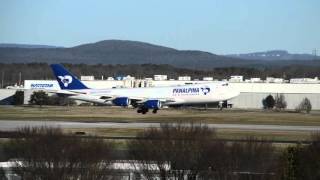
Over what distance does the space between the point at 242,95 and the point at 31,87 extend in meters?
41.2

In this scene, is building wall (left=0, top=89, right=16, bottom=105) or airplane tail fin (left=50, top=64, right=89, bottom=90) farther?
building wall (left=0, top=89, right=16, bottom=105)

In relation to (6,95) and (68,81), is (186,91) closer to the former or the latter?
(68,81)

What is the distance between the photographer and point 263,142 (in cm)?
3231

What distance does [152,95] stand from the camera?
89750 millimetres

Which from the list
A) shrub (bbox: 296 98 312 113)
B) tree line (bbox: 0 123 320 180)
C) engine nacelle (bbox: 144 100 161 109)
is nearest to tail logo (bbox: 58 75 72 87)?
engine nacelle (bbox: 144 100 161 109)

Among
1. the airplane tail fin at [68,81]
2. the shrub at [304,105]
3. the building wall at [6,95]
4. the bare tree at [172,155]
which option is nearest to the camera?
the bare tree at [172,155]

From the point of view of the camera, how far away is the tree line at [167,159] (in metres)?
27.3

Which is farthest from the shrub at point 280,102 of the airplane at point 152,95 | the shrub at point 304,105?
the airplane at point 152,95

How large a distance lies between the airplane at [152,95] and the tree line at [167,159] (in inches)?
2159

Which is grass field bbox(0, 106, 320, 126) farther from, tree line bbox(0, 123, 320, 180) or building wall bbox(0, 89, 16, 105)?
building wall bbox(0, 89, 16, 105)

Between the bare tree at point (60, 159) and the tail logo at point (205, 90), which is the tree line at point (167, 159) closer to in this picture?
the bare tree at point (60, 159)

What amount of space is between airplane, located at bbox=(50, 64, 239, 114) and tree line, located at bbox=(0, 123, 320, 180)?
54848 mm

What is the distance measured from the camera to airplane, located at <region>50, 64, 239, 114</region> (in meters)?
87.6

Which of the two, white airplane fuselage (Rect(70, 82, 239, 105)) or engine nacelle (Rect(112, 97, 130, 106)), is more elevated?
white airplane fuselage (Rect(70, 82, 239, 105))
